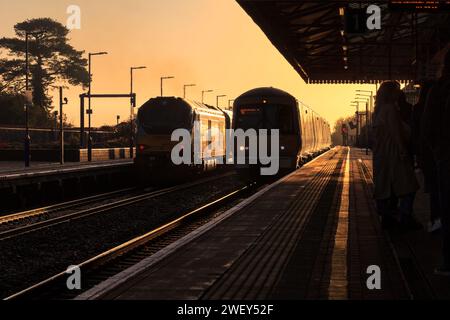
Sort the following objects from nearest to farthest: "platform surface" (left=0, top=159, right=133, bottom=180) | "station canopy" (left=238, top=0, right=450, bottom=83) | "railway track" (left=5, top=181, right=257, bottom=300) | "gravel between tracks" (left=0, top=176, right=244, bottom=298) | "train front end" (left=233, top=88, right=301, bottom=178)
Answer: "railway track" (left=5, top=181, right=257, bottom=300) < "gravel between tracks" (left=0, top=176, right=244, bottom=298) < "station canopy" (left=238, top=0, right=450, bottom=83) < "platform surface" (left=0, top=159, right=133, bottom=180) < "train front end" (left=233, top=88, right=301, bottom=178)

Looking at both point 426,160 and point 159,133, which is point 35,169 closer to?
point 159,133

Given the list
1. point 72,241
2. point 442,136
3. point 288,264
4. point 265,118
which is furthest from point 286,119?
point 442,136

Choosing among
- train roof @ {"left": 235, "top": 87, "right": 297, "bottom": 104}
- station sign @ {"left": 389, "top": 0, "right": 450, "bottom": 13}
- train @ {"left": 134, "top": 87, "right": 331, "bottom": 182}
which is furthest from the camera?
train roof @ {"left": 235, "top": 87, "right": 297, "bottom": 104}

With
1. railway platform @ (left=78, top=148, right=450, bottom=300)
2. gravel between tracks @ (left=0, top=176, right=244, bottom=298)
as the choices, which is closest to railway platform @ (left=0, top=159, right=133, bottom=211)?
gravel between tracks @ (left=0, top=176, right=244, bottom=298)

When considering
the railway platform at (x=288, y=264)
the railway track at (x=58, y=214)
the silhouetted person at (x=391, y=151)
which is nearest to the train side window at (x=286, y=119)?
the railway track at (x=58, y=214)

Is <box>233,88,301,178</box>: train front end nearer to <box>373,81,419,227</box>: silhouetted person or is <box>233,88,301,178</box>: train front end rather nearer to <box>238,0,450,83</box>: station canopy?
<box>238,0,450,83</box>: station canopy

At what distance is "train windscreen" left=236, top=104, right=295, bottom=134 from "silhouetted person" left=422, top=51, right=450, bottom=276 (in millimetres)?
19298

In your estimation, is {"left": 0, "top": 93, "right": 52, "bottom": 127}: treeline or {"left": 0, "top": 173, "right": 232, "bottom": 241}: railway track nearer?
{"left": 0, "top": 173, "right": 232, "bottom": 241}: railway track

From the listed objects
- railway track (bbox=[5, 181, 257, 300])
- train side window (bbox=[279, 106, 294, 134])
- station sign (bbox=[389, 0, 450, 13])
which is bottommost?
railway track (bbox=[5, 181, 257, 300])

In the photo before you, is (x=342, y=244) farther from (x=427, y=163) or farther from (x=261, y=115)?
(x=261, y=115)

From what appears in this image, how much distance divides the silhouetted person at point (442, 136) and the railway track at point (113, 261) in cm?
391

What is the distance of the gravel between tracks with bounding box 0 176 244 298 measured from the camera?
9.89 m

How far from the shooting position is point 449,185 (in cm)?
652

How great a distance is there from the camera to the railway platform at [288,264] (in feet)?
20.7
